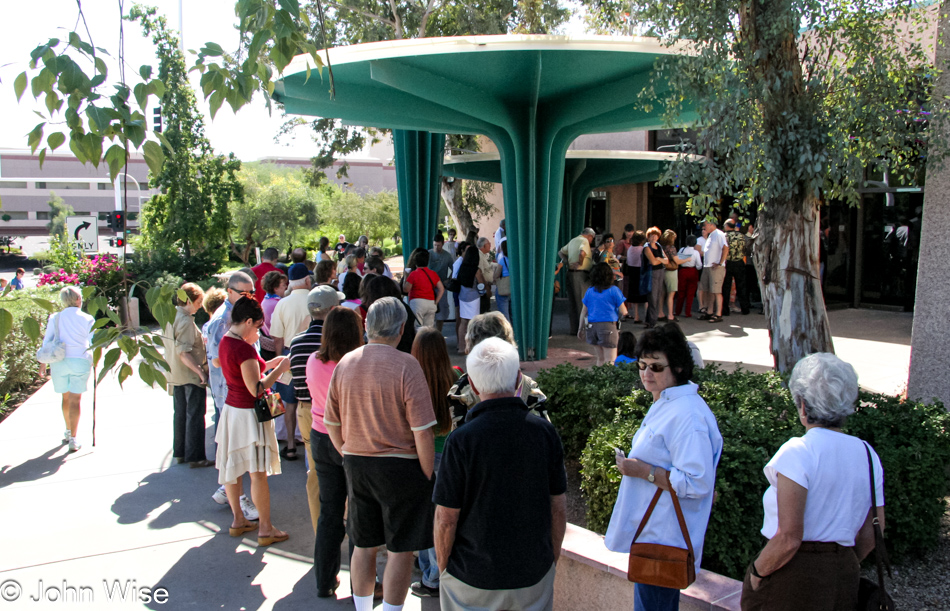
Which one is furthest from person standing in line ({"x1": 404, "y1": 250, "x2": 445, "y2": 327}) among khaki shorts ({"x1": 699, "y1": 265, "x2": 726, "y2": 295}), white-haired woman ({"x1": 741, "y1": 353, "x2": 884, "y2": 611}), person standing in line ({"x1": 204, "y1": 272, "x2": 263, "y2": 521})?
white-haired woman ({"x1": 741, "y1": 353, "x2": 884, "y2": 611})

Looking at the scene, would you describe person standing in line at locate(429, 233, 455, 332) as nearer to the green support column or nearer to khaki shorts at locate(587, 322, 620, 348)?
the green support column

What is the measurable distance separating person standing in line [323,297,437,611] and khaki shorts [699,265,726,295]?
11157mm

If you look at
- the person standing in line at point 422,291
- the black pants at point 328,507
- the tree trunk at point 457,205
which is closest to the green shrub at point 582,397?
the black pants at point 328,507

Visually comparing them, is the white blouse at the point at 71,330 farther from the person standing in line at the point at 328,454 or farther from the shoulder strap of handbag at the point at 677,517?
the shoulder strap of handbag at the point at 677,517

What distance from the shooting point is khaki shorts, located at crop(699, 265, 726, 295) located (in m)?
13.8

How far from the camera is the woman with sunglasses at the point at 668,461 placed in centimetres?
295

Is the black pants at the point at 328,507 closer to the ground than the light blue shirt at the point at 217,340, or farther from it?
closer to the ground

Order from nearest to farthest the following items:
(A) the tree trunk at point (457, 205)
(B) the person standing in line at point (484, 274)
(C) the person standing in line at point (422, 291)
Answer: (C) the person standing in line at point (422, 291) < (B) the person standing in line at point (484, 274) < (A) the tree trunk at point (457, 205)

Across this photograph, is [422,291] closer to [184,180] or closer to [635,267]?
[635,267]

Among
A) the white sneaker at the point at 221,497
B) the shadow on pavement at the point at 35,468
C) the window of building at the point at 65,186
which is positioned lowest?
the shadow on pavement at the point at 35,468

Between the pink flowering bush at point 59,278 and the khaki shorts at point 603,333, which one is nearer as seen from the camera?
the khaki shorts at point 603,333

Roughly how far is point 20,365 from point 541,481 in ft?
34.5

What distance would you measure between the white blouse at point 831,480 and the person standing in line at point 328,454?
260cm

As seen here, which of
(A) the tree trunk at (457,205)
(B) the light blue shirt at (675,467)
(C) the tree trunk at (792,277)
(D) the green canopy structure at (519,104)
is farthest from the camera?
(A) the tree trunk at (457,205)
